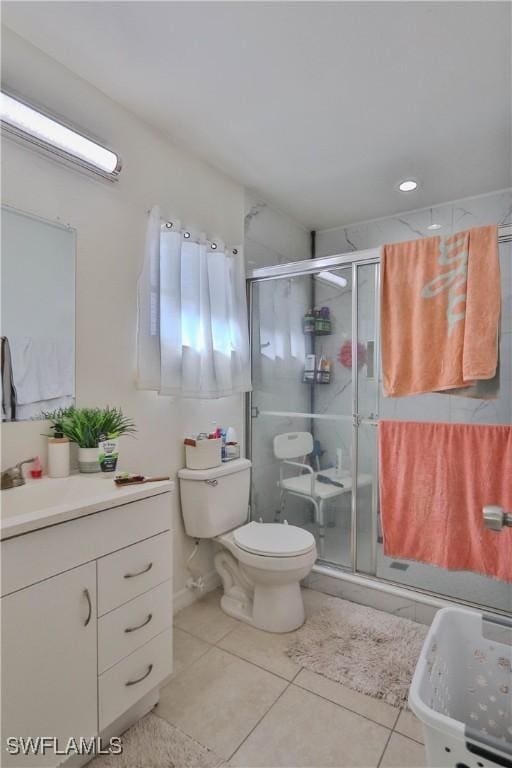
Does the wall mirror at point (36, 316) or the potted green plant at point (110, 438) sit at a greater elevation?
the wall mirror at point (36, 316)

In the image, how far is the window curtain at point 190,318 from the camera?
188 cm

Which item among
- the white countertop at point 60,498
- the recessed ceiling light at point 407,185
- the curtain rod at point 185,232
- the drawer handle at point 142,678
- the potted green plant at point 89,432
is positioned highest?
the recessed ceiling light at point 407,185

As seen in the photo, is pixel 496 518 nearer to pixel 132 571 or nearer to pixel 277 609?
pixel 132 571

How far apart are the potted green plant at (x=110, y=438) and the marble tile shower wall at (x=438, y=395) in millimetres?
1264

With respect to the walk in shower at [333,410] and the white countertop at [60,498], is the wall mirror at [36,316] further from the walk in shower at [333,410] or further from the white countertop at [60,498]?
the walk in shower at [333,410]

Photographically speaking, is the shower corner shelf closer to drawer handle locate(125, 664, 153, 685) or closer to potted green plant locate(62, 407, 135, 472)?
potted green plant locate(62, 407, 135, 472)

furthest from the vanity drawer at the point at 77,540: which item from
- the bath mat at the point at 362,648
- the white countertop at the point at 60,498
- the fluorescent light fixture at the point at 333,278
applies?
the fluorescent light fixture at the point at 333,278

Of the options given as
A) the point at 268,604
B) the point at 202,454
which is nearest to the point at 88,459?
the point at 202,454

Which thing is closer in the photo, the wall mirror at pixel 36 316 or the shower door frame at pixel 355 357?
the wall mirror at pixel 36 316

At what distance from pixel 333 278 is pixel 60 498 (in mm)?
1866

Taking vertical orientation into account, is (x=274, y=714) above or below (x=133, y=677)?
below

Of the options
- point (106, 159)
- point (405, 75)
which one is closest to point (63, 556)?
point (106, 159)

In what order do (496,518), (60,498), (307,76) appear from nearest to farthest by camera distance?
(496,518) → (60,498) → (307,76)

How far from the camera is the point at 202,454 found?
209 centimetres
